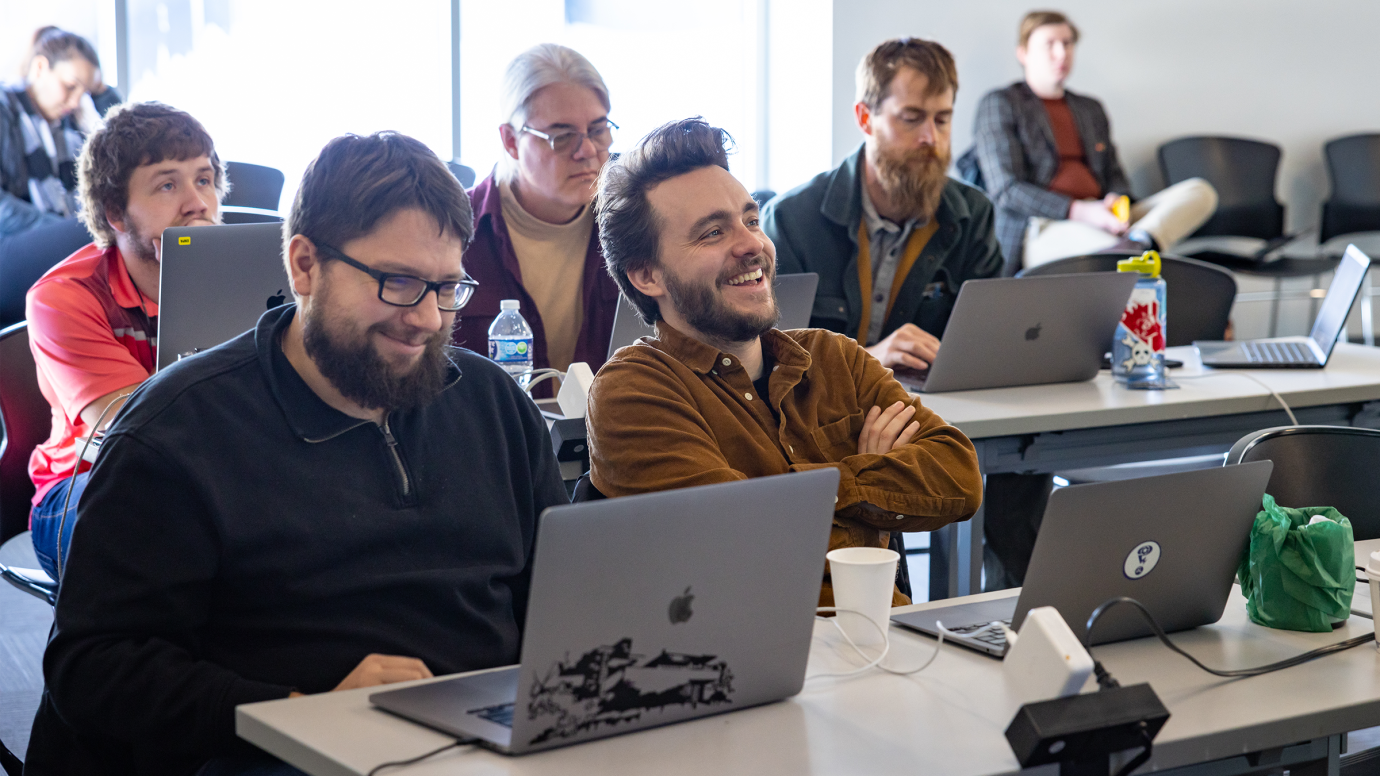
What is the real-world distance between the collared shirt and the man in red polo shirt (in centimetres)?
102

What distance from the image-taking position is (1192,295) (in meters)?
3.34

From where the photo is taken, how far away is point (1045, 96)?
5734 millimetres

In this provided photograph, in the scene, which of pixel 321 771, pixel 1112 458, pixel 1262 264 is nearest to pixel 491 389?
pixel 321 771

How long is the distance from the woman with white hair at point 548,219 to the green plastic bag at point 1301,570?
63.3 inches

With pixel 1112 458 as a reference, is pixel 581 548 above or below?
above

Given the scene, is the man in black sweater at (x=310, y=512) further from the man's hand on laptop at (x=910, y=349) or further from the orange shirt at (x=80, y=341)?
the man's hand on laptop at (x=910, y=349)

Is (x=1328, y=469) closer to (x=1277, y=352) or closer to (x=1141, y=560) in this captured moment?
(x=1141, y=560)

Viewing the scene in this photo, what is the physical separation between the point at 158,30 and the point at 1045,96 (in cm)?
377

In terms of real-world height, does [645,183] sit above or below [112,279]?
above

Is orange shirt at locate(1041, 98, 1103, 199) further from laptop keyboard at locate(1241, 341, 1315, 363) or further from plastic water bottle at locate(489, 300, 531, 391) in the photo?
plastic water bottle at locate(489, 300, 531, 391)

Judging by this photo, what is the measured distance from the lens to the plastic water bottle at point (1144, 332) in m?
2.69

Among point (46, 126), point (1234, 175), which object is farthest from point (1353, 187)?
point (46, 126)

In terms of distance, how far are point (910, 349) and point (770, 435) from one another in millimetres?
1073

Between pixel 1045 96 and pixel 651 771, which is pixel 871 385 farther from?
pixel 1045 96
